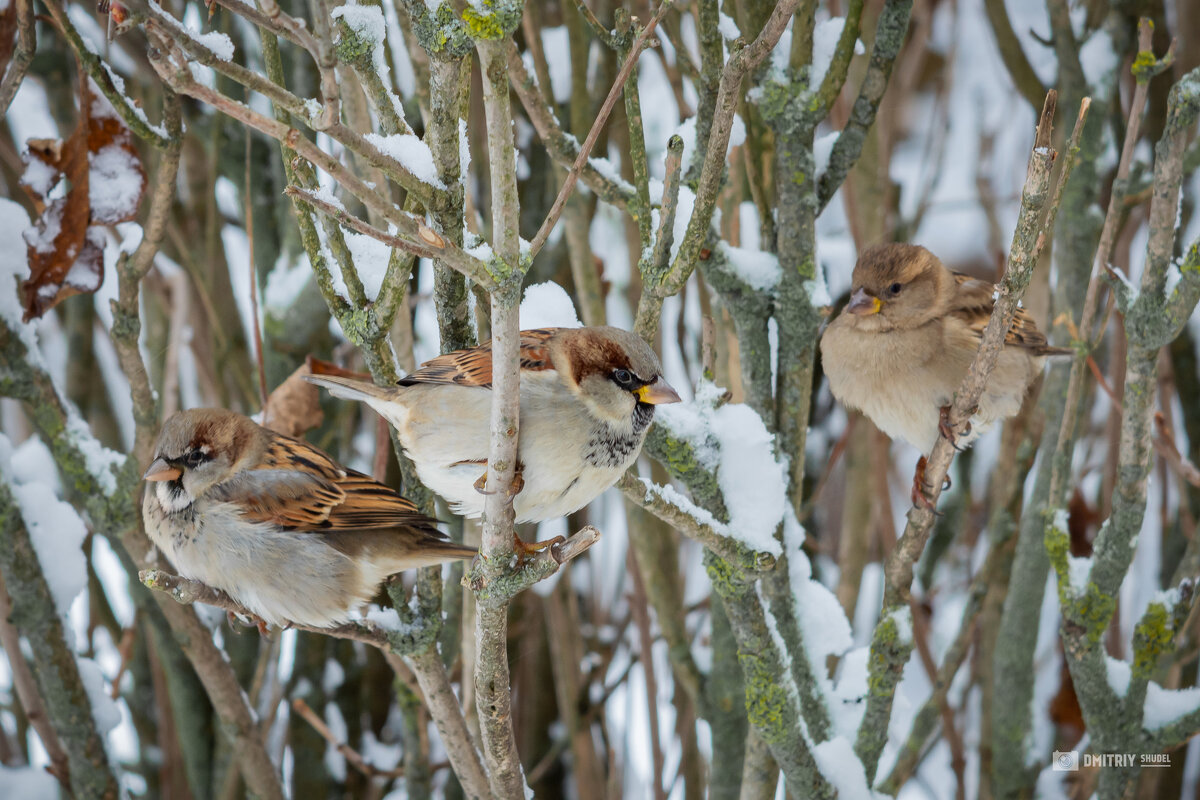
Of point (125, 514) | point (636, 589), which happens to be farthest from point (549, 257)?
point (125, 514)

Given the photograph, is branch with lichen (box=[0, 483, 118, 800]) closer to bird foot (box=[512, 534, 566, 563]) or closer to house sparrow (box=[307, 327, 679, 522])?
house sparrow (box=[307, 327, 679, 522])

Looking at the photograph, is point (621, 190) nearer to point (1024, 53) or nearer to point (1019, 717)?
point (1024, 53)

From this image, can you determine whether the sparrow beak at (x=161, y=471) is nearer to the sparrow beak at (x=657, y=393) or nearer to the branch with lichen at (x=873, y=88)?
the sparrow beak at (x=657, y=393)

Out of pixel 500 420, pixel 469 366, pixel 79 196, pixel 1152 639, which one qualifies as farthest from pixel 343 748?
pixel 1152 639

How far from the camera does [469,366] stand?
1550 mm

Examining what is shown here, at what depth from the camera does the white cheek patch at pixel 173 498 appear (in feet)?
6.41

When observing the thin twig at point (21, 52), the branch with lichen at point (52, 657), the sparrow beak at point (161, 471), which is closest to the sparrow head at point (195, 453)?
the sparrow beak at point (161, 471)

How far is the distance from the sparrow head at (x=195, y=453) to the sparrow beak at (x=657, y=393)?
2.96ft

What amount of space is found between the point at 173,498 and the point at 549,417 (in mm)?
907

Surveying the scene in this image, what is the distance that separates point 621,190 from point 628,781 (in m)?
2.03

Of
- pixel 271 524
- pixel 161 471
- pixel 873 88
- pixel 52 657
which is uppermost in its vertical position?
pixel 873 88

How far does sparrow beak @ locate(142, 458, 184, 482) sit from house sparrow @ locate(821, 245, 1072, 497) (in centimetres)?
135

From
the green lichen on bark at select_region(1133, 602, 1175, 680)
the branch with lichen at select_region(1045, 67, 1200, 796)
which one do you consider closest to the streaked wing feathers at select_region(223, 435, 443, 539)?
the branch with lichen at select_region(1045, 67, 1200, 796)

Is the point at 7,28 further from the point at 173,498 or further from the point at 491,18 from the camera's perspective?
the point at 491,18
